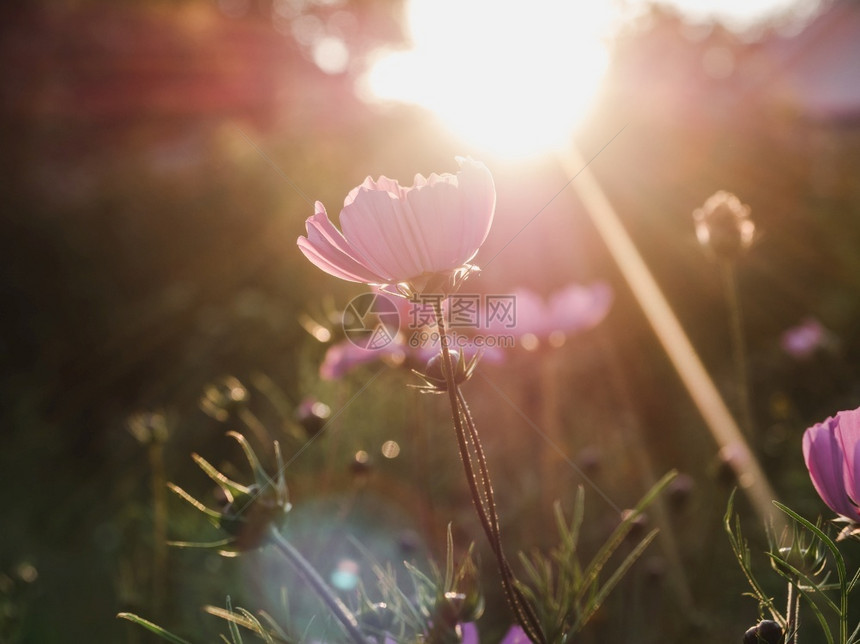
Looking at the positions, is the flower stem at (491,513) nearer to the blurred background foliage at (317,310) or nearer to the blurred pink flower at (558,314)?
the blurred background foliage at (317,310)

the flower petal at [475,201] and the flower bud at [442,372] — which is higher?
the flower petal at [475,201]

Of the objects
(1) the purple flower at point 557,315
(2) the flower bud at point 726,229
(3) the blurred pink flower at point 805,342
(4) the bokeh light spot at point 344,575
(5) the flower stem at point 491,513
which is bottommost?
(3) the blurred pink flower at point 805,342

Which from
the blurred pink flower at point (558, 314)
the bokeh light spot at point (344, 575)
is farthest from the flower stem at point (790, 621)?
the blurred pink flower at point (558, 314)

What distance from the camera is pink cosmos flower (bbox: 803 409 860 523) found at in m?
0.46

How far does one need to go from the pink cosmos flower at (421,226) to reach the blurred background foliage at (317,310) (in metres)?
0.35

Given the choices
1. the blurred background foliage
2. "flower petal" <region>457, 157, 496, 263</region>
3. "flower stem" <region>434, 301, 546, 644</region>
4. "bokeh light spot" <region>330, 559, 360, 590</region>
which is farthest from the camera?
the blurred background foliage

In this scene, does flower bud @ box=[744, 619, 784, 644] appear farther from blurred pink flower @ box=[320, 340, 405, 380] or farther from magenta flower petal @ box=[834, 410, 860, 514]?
blurred pink flower @ box=[320, 340, 405, 380]

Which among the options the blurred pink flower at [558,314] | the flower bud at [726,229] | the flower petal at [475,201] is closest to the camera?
the flower petal at [475,201]

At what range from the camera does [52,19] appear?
4.67 meters

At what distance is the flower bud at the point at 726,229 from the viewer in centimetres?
91

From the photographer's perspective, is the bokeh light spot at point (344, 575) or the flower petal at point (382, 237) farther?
the bokeh light spot at point (344, 575)

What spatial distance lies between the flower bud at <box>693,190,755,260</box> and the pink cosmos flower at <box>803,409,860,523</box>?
0.46 meters

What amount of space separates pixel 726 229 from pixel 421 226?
0.55 metres

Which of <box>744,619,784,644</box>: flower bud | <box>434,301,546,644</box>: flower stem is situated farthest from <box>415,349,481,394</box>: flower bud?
<box>744,619,784,644</box>: flower bud
